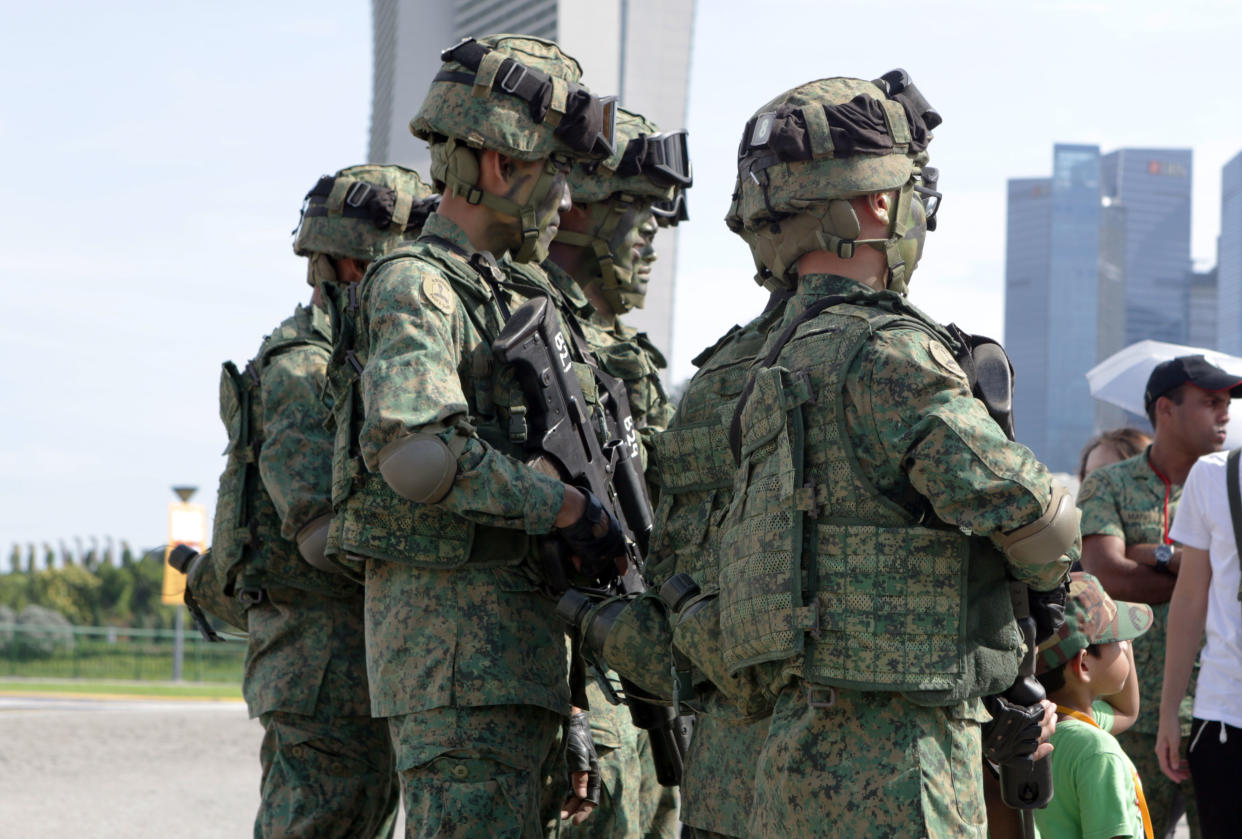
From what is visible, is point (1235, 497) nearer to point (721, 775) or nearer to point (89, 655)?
point (721, 775)

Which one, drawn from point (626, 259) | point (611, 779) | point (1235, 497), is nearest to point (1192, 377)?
point (1235, 497)

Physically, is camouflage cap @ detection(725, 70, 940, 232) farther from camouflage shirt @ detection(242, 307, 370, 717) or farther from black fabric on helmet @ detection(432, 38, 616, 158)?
camouflage shirt @ detection(242, 307, 370, 717)

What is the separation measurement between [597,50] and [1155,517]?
12.9 meters

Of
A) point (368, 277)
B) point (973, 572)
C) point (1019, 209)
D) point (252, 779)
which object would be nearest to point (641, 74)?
point (252, 779)

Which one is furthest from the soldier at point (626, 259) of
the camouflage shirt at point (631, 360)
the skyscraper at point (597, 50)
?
the skyscraper at point (597, 50)

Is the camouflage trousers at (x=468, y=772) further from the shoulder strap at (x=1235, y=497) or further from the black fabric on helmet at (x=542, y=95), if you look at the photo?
the shoulder strap at (x=1235, y=497)

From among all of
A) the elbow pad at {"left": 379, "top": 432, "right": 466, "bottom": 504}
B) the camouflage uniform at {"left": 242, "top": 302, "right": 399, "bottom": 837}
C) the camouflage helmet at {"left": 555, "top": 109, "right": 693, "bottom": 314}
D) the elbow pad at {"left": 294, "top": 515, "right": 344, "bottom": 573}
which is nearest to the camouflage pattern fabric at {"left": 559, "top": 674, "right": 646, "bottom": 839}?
the camouflage uniform at {"left": 242, "top": 302, "right": 399, "bottom": 837}

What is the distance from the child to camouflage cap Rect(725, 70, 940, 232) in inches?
46.7

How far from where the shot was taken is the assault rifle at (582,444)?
3809mm

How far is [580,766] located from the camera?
3941 millimetres

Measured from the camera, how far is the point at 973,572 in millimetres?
2930

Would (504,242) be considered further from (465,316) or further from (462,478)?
(462,478)

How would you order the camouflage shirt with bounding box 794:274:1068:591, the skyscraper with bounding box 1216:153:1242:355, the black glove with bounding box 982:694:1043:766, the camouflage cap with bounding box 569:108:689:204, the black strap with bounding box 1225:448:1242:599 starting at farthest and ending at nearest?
Answer: the skyscraper with bounding box 1216:153:1242:355 → the camouflage cap with bounding box 569:108:689:204 → the black strap with bounding box 1225:448:1242:599 → the black glove with bounding box 982:694:1043:766 → the camouflage shirt with bounding box 794:274:1068:591

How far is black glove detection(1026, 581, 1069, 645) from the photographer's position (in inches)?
123
